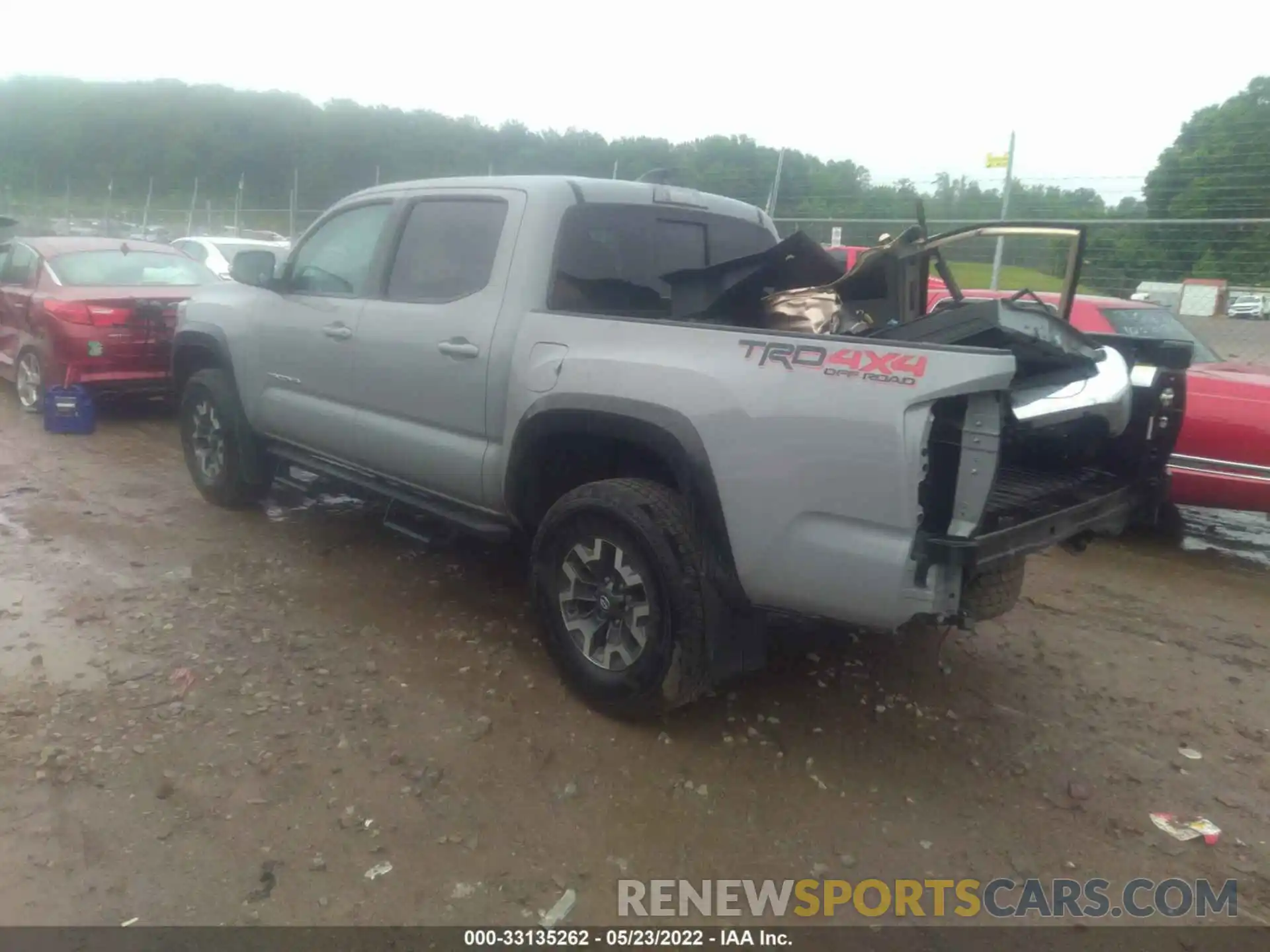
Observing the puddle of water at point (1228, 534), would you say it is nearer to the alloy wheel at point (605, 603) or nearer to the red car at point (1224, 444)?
the red car at point (1224, 444)

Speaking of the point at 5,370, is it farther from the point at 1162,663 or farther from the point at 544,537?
the point at 1162,663

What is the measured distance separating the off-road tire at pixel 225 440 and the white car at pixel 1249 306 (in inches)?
411

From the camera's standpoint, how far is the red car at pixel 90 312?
801 cm

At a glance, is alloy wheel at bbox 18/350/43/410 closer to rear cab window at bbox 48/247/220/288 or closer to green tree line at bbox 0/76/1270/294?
rear cab window at bbox 48/247/220/288

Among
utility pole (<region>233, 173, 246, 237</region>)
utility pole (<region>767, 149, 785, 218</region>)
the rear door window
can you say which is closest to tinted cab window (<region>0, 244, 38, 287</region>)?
the rear door window

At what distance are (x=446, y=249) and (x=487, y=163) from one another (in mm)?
19616

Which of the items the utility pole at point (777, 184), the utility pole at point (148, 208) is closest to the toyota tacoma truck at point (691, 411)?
the utility pole at point (777, 184)

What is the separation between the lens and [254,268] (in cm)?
537

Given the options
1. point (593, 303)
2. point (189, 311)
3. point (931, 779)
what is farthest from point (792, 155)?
point (931, 779)

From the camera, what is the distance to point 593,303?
4.16 meters

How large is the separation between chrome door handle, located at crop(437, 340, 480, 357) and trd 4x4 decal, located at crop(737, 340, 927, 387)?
1.39 meters

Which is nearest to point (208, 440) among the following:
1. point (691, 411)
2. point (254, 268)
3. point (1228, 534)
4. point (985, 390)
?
point (254, 268)

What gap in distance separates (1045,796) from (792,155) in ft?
38.6

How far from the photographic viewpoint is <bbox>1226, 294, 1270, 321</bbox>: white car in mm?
11227
